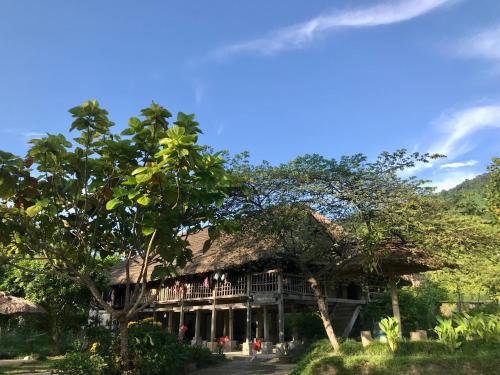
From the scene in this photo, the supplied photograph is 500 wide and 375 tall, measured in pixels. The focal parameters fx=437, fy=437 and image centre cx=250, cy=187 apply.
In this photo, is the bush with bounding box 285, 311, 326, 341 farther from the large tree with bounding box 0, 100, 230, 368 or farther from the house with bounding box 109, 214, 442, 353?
the large tree with bounding box 0, 100, 230, 368

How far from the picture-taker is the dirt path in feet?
38.7

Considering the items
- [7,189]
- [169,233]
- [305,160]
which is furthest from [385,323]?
[7,189]

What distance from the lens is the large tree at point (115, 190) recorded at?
267 inches

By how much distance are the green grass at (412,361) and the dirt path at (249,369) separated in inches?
71.6

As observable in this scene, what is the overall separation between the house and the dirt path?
8.94 feet

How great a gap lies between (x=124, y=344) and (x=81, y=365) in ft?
3.00

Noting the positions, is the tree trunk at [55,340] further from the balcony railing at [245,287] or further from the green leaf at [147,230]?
the green leaf at [147,230]

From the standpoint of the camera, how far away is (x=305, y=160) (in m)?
11.3

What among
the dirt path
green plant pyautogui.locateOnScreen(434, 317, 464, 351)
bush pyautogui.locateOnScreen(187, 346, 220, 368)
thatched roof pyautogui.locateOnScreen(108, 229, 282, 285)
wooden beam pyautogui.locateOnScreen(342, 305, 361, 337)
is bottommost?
the dirt path

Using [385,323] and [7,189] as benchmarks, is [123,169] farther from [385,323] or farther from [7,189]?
[385,323]

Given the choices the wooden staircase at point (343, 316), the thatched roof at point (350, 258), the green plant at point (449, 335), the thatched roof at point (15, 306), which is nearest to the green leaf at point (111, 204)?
the thatched roof at point (350, 258)

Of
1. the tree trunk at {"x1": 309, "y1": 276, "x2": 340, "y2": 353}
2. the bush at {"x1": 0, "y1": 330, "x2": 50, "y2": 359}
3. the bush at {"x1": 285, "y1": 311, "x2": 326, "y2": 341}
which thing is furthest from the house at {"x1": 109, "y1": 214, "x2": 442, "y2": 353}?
the bush at {"x1": 0, "y1": 330, "x2": 50, "y2": 359}

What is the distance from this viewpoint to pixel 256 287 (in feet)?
60.0

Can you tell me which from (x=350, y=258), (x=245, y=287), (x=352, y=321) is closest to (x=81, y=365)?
(x=350, y=258)
